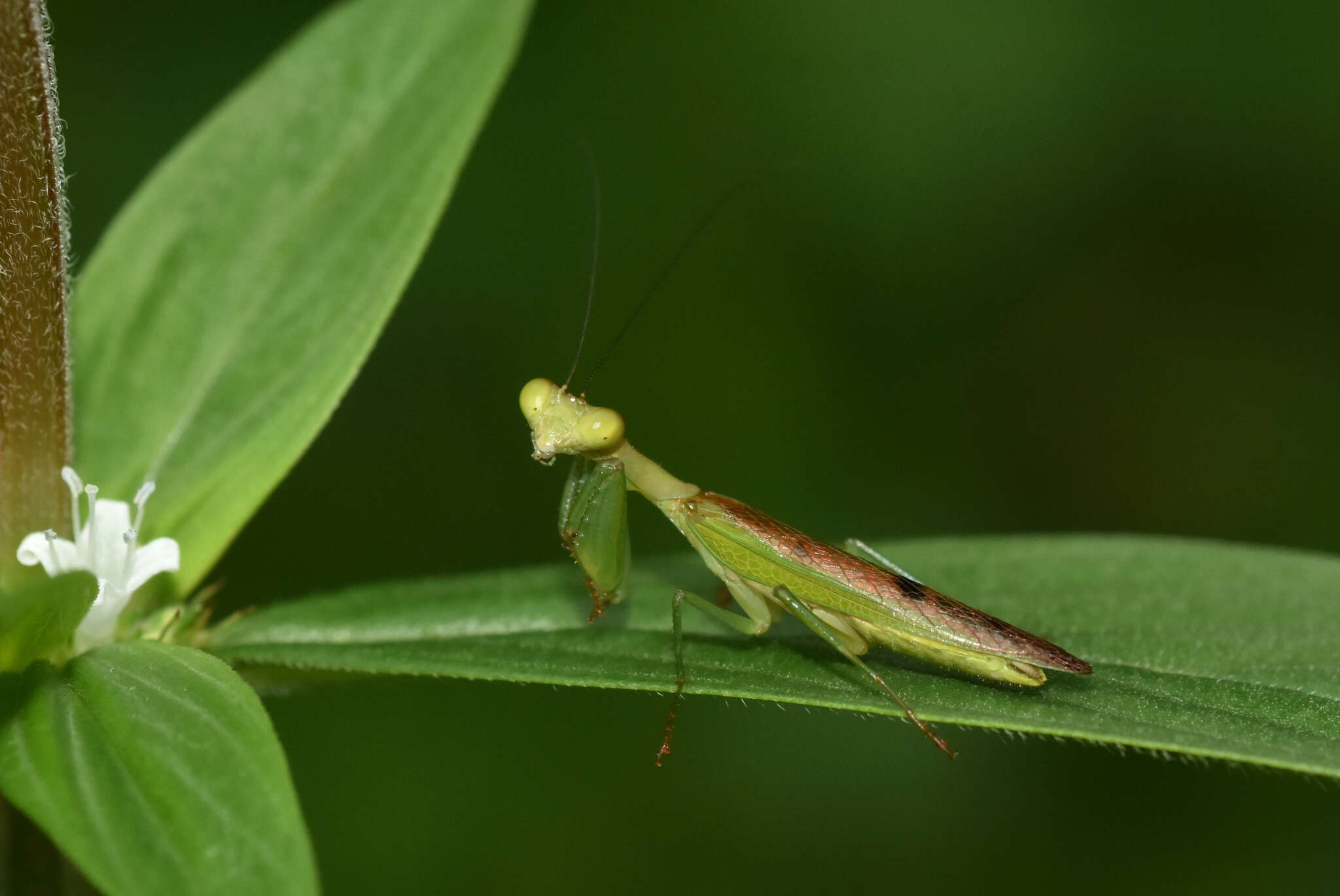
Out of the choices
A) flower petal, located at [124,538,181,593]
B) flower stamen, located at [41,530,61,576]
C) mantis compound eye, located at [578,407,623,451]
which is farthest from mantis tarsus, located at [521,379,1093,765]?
flower stamen, located at [41,530,61,576]

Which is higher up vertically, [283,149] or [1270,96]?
[283,149]

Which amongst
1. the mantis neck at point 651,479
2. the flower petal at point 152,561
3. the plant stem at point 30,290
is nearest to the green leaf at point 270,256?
the flower petal at point 152,561

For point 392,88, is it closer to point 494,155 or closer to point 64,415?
point 64,415

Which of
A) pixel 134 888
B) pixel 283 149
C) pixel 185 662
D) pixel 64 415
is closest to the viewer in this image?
pixel 134 888

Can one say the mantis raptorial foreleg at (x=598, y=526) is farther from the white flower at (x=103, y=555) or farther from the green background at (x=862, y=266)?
the green background at (x=862, y=266)

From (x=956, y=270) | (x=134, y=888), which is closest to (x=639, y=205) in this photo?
(x=956, y=270)

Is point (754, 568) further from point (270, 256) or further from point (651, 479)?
point (270, 256)

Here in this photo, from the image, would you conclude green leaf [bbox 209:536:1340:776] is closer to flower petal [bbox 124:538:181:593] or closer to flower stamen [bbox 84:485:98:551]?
flower petal [bbox 124:538:181:593]
